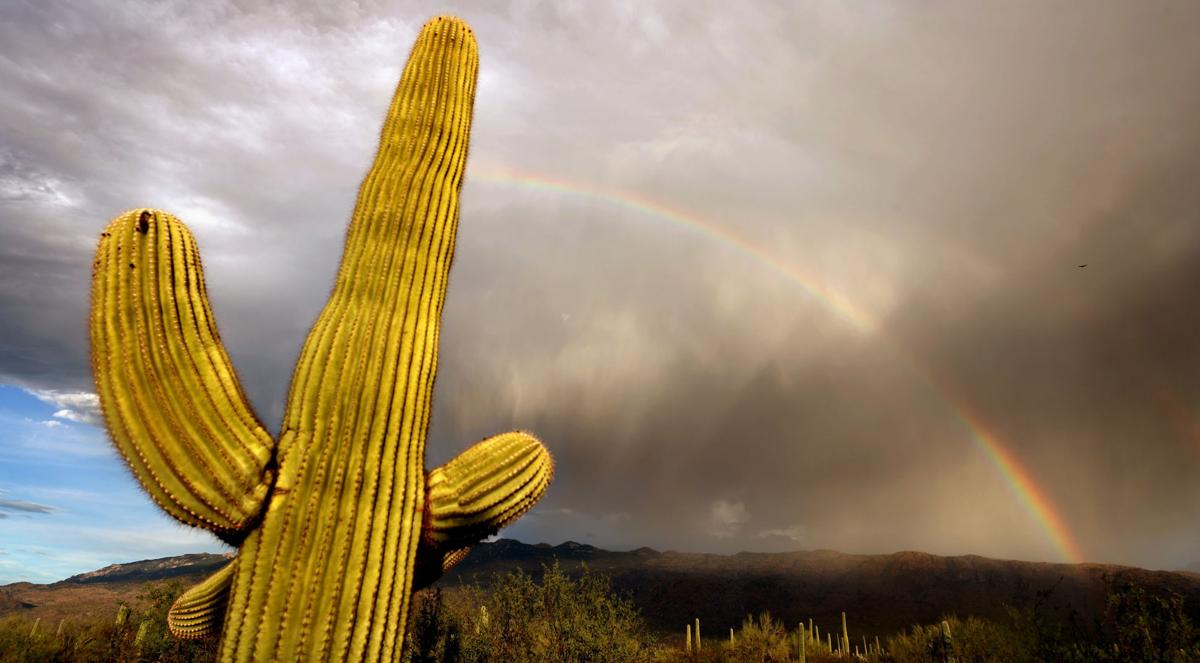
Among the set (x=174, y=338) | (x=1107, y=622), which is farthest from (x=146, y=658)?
(x=1107, y=622)

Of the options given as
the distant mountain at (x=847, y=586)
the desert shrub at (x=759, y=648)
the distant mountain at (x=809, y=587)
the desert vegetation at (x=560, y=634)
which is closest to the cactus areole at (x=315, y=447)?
the desert vegetation at (x=560, y=634)

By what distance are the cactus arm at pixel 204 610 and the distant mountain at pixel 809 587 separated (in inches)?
3030

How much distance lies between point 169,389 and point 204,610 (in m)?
3.44

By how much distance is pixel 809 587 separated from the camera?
12244cm

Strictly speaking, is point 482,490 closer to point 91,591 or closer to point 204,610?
point 204,610

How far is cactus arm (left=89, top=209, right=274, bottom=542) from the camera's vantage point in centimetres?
386

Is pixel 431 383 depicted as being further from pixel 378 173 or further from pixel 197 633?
pixel 197 633

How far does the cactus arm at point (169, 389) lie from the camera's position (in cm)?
386

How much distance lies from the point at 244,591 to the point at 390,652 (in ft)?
3.00

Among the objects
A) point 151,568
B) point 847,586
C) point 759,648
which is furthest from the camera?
point 151,568

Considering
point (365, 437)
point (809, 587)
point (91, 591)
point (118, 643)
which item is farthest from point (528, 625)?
point (91, 591)

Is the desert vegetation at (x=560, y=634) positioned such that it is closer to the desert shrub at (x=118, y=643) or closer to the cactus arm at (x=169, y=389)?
the desert shrub at (x=118, y=643)

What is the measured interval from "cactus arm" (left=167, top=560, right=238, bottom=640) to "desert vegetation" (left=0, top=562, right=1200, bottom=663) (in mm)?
10985

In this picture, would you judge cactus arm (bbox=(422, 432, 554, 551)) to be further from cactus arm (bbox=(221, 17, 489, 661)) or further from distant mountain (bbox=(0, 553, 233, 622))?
distant mountain (bbox=(0, 553, 233, 622))
